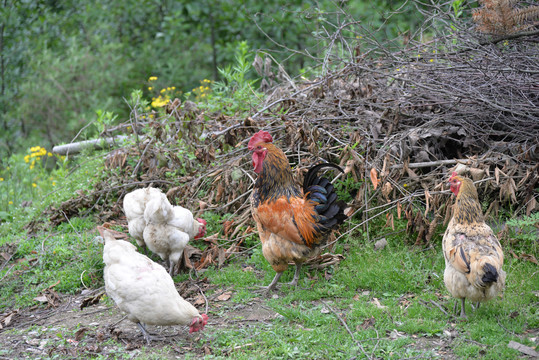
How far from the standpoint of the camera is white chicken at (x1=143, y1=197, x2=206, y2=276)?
6.21 metres

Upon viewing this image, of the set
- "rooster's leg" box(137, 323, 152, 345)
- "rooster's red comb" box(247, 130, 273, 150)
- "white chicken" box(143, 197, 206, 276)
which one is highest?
"rooster's red comb" box(247, 130, 273, 150)

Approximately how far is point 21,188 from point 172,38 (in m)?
6.94

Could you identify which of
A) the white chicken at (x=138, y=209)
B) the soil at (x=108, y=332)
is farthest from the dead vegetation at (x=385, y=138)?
the soil at (x=108, y=332)

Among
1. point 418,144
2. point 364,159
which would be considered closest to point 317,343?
point 364,159

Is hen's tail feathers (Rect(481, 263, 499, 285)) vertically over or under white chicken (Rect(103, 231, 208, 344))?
over

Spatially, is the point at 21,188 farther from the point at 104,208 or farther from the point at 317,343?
the point at 317,343

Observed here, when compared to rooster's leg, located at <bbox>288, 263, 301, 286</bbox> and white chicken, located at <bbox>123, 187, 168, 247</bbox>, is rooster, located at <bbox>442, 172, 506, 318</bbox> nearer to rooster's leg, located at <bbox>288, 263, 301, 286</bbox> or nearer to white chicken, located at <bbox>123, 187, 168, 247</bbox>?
rooster's leg, located at <bbox>288, 263, 301, 286</bbox>

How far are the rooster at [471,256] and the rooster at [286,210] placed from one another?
135 centimetres

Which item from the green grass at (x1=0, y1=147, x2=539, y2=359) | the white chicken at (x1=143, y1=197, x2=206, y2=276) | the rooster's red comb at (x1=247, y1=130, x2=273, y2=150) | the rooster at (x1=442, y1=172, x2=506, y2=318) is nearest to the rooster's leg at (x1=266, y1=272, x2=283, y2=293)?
the green grass at (x1=0, y1=147, x2=539, y2=359)

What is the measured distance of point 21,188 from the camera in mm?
10859

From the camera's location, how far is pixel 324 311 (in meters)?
5.57

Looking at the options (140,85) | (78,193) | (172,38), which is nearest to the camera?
(78,193)

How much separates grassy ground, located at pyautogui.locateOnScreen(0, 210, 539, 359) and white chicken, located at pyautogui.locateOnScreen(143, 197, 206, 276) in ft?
1.27

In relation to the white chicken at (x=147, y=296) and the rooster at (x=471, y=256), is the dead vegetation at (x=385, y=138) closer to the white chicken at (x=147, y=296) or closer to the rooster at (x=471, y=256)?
the rooster at (x=471, y=256)
